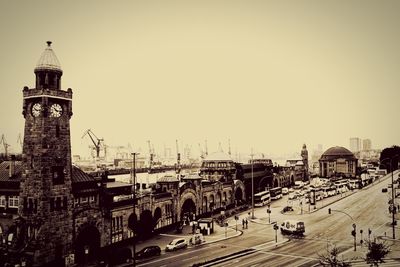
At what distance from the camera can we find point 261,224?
75625mm

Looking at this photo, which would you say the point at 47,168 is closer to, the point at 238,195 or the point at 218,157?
the point at 238,195

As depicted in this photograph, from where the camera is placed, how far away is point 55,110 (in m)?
47.5

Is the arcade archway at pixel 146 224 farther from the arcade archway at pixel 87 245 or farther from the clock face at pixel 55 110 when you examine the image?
the clock face at pixel 55 110

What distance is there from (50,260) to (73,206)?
7.01m

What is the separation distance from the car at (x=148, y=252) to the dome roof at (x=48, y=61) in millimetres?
26479

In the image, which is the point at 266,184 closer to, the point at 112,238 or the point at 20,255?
the point at 112,238

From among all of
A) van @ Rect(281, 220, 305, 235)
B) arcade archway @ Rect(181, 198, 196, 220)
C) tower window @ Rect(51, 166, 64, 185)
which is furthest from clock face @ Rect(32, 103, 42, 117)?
van @ Rect(281, 220, 305, 235)

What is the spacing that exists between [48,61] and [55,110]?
619 cm

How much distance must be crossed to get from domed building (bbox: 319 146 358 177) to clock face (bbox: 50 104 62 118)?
153 metres

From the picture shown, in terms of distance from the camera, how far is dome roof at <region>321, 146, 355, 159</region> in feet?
604

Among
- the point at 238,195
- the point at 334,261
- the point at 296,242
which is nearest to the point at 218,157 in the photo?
the point at 238,195

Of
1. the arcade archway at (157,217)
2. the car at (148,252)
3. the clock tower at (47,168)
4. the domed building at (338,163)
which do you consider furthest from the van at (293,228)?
the domed building at (338,163)

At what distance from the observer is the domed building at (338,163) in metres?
180

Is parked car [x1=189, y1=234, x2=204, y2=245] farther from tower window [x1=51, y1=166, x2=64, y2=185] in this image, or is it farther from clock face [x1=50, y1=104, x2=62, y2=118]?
clock face [x1=50, y1=104, x2=62, y2=118]
